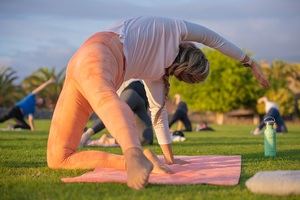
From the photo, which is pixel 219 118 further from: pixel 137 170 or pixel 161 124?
pixel 137 170

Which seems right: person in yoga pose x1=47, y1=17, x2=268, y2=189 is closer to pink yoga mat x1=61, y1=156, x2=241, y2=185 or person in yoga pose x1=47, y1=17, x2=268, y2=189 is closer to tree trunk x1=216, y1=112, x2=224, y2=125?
pink yoga mat x1=61, y1=156, x2=241, y2=185

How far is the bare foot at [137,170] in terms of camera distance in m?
3.38

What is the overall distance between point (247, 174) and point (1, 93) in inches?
1939

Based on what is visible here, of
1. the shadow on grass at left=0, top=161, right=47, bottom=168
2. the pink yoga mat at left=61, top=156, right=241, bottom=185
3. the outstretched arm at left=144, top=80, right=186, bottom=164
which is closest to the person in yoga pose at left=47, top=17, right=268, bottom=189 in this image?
the outstretched arm at left=144, top=80, right=186, bottom=164

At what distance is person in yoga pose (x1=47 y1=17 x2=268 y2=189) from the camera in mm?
4043

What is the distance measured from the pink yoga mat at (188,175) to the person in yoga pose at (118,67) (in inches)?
12.4

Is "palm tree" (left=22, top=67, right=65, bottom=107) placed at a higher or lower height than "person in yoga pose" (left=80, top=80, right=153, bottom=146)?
lower

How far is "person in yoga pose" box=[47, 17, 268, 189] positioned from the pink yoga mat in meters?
0.31

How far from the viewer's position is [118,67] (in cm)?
429

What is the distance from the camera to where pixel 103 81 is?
3.91 metres

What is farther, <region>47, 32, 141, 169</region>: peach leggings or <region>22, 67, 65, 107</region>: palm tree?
<region>22, 67, 65, 107</region>: palm tree

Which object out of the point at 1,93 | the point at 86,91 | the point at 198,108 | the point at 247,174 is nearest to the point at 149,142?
the point at 247,174

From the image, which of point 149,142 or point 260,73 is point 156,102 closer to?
point 260,73

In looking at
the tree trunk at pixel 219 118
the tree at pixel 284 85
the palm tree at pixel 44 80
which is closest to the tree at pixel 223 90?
the tree trunk at pixel 219 118
